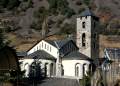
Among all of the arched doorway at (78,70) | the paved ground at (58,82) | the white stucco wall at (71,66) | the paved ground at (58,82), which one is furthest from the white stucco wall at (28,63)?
the paved ground at (58,82)

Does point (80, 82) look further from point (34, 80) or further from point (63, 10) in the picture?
point (63, 10)

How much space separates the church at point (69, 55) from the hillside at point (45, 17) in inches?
1079

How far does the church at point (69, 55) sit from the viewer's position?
171ft

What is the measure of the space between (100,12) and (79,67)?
60601 millimetres

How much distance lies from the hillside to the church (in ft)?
89.9

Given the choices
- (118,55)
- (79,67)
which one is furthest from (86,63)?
(118,55)

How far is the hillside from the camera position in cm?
9300

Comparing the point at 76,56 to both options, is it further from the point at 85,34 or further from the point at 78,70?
the point at 85,34

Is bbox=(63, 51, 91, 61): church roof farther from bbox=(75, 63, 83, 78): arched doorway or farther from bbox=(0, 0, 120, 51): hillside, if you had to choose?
bbox=(0, 0, 120, 51): hillside

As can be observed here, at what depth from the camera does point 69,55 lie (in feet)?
175

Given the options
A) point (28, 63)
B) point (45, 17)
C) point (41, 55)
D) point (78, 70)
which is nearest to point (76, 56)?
point (78, 70)

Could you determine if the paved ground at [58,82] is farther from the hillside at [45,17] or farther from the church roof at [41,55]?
the hillside at [45,17]

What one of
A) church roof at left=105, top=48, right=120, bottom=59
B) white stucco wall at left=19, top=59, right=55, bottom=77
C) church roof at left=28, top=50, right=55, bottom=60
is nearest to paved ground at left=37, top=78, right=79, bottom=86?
white stucco wall at left=19, top=59, right=55, bottom=77

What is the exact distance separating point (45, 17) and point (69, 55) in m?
57.9
